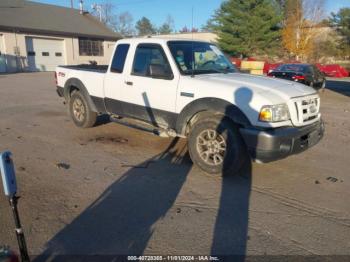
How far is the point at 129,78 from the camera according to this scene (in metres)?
5.80

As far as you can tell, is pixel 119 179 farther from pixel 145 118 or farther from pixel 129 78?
pixel 129 78

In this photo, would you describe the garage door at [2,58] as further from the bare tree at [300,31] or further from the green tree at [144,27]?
the green tree at [144,27]

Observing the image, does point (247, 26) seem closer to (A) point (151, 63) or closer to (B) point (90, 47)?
(B) point (90, 47)

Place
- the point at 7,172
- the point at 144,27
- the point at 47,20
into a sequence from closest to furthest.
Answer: the point at 7,172, the point at 47,20, the point at 144,27

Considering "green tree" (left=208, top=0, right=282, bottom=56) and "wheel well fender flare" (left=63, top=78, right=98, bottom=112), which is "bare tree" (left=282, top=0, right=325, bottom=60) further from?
"wheel well fender flare" (left=63, top=78, right=98, bottom=112)

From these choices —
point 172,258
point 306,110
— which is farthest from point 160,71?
point 172,258

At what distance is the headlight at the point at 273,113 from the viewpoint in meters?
4.21

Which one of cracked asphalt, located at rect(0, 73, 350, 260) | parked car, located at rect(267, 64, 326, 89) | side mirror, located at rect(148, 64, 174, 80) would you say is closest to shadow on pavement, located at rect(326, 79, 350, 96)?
parked car, located at rect(267, 64, 326, 89)

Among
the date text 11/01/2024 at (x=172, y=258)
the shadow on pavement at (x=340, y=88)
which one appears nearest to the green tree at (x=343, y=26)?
the shadow on pavement at (x=340, y=88)

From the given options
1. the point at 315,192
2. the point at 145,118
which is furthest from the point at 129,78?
the point at 315,192

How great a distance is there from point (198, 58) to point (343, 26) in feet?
164

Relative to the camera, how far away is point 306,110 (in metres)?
4.67

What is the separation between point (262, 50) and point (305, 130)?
146ft

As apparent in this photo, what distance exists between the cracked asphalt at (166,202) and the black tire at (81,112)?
2.51ft
